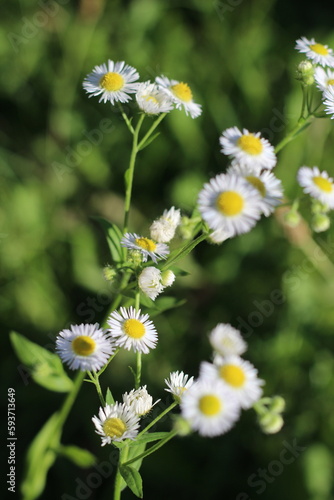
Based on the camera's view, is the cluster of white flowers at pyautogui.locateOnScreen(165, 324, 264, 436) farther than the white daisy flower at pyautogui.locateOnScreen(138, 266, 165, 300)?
No

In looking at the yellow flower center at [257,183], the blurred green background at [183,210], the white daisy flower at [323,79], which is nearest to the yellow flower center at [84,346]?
the yellow flower center at [257,183]

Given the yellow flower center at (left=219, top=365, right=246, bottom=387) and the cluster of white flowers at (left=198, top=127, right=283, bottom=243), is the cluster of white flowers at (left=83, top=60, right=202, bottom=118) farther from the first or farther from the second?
the yellow flower center at (left=219, top=365, right=246, bottom=387)

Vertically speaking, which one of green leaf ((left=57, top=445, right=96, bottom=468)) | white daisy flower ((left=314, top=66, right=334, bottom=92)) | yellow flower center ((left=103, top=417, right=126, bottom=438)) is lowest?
yellow flower center ((left=103, top=417, right=126, bottom=438))

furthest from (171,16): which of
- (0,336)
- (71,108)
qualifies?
(0,336)

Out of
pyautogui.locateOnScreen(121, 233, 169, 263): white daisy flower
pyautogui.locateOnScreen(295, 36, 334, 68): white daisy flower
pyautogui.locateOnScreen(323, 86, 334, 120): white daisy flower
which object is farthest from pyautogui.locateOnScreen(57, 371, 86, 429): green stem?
pyautogui.locateOnScreen(295, 36, 334, 68): white daisy flower

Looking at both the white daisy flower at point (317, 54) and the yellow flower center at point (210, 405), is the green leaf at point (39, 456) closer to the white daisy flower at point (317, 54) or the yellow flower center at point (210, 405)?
the yellow flower center at point (210, 405)

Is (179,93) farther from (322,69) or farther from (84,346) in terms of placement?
(84,346)
